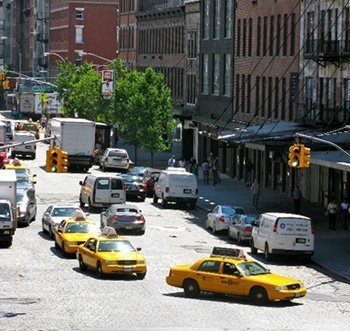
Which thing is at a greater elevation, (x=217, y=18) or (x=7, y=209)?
(x=217, y=18)

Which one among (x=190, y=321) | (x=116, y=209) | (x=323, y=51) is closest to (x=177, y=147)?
(x=323, y=51)

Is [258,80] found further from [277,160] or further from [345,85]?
[345,85]

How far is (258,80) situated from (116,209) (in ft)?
109

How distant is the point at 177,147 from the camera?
12738 cm

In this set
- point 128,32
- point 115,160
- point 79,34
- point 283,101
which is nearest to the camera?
point 283,101

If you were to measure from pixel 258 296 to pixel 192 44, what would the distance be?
7538cm

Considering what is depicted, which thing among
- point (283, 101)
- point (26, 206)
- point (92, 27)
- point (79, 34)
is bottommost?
point (26, 206)

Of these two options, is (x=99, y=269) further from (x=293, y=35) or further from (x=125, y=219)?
(x=293, y=35)

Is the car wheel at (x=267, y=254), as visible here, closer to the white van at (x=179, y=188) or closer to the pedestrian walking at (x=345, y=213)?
the pedestrian walking at (x=345, y=213)

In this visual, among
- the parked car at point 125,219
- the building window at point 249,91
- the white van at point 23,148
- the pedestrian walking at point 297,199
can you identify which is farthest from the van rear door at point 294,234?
the white van at point 23,148

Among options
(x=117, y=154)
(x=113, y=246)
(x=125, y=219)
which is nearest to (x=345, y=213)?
(x=125, y=219)

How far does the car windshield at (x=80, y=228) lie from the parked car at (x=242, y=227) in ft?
25.2

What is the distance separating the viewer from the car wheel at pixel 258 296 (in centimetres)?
3800

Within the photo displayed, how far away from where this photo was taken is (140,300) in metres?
38.5
